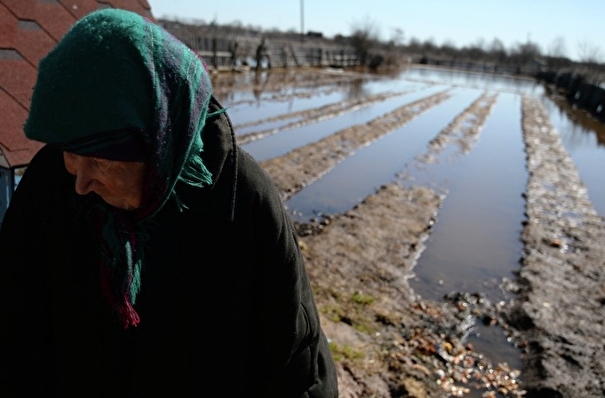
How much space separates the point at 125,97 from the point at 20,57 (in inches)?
49.2

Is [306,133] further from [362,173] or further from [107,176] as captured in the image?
[107,176]

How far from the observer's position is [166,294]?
1.25 metres

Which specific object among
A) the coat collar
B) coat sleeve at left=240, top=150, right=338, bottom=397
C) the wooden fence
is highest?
the wooden fence

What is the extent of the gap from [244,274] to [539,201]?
9.08 m

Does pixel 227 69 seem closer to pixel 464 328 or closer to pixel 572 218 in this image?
pixel 572 218

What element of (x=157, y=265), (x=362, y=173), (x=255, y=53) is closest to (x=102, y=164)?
(x=157, y=265)

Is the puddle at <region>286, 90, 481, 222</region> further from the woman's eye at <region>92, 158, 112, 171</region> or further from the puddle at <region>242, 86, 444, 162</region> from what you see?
the woman's eye at <region>92, 158, 112, 171</region>

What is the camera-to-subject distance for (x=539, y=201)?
8906 mm

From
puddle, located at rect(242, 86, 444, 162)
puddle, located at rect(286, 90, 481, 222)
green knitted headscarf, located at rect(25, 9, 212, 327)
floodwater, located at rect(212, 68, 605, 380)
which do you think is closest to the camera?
green knitted headscarf, located at rect(25, 9, 212, 327)

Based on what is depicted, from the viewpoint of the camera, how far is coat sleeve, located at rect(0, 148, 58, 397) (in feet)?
3.95

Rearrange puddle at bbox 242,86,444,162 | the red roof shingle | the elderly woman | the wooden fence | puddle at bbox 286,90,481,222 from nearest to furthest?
the elderly woman
the red roof shingle
puddle at bbox 286,90,481,222
puddle at bbox 242,86,444,162
the wooden fence

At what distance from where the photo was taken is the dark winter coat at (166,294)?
1.19 m

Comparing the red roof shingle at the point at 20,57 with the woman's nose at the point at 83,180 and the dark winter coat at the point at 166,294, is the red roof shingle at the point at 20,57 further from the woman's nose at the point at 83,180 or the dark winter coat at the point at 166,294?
the woman's nose at the point at 83,180

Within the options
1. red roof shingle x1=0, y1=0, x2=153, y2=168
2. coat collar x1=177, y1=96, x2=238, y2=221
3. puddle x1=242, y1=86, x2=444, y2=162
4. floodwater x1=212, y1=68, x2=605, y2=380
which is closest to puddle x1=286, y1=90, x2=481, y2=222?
floodwater x1=212, y1=68, x2=605, y2=380
